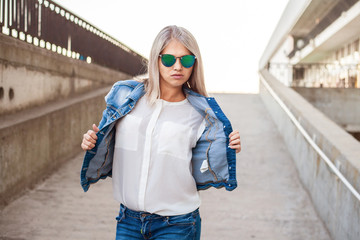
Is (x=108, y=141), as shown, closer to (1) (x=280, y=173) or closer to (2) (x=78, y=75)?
(1) (x=280, y=173)

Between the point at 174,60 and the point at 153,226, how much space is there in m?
0.81

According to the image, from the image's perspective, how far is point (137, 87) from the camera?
2.17 m

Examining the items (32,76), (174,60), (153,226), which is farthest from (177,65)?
(32,76)

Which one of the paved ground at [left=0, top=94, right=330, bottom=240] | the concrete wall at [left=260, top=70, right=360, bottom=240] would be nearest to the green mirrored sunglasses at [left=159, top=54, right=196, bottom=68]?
the concrete wall at [left=260, top=70, right=360, bottom=240]

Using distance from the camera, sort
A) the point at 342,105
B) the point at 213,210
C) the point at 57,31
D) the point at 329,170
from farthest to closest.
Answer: the point at 342,105
the point at 57,31
the point at 213,210
the point at 329,170

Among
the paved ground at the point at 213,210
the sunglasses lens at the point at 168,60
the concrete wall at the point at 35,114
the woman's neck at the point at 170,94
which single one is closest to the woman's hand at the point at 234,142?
the woman's neck at the point at 170,94

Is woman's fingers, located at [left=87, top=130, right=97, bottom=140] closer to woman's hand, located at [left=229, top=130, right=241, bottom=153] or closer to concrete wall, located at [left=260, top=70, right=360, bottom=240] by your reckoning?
woman's hand, located at [left=229, top=130, right=241, bottom=153]

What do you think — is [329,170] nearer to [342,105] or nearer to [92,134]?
[92,134]

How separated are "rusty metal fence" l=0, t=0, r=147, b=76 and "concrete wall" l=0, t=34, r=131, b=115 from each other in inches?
11.9

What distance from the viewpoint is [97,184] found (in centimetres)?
626

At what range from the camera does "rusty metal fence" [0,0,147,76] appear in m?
6.20

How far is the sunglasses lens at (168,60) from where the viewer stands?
2.10 meters

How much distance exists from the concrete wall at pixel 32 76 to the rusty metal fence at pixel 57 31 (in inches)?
11.9

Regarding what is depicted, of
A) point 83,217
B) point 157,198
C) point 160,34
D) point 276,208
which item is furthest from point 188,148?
point 276,208
